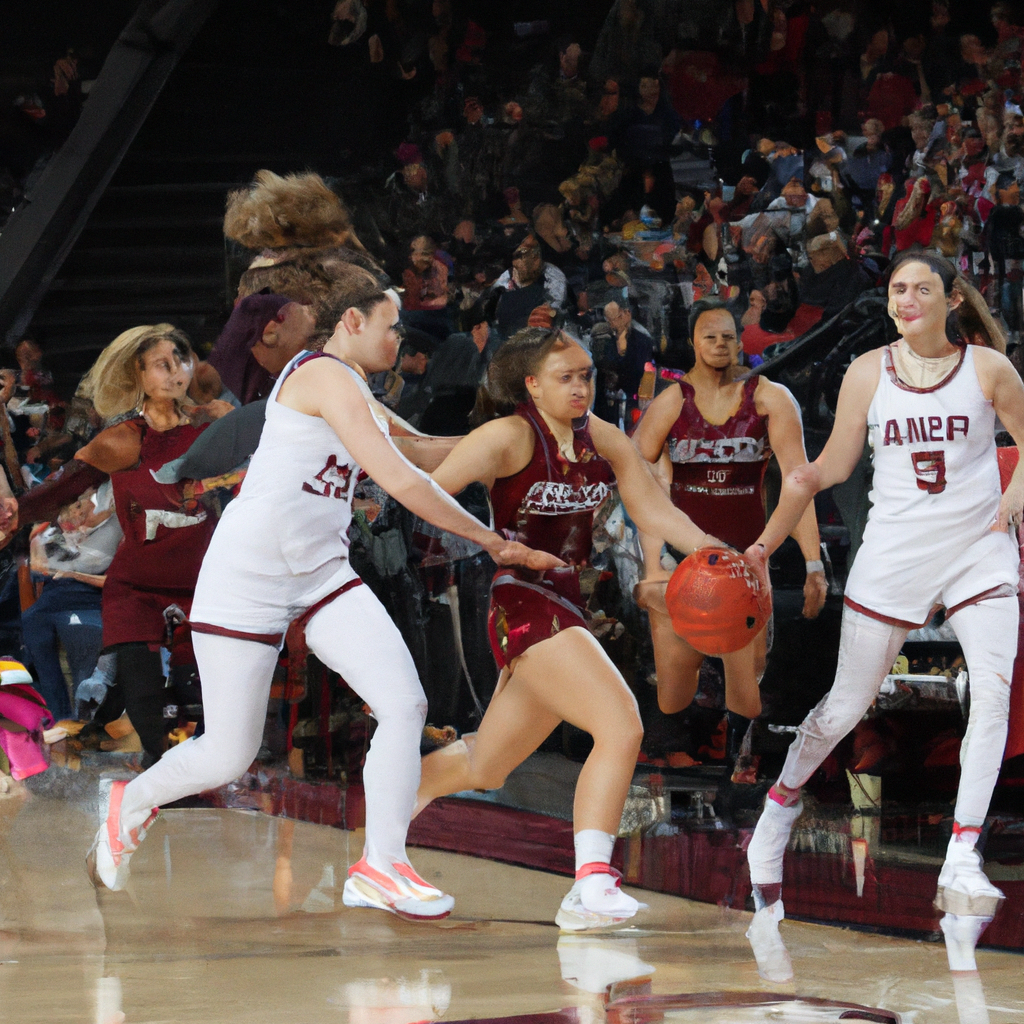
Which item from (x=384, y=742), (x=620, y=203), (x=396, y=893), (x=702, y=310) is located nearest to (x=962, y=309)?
(x=702, y=310)

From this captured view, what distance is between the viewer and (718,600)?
13.8ft

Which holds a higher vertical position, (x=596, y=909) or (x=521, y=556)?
(x=521, y=556)

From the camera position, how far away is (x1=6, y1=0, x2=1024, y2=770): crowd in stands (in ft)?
16.8

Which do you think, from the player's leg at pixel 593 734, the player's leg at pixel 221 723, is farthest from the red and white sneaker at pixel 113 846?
the player's leg at pixel 593 734

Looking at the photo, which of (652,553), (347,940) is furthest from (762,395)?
(347,940)

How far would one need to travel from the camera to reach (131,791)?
13.2ft

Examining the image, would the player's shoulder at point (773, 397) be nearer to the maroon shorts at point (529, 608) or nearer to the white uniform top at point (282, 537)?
the maroon shorts at point (529, 608)

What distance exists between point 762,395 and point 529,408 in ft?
2.89

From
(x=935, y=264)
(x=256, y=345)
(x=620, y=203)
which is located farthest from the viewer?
(x=620, y=203)

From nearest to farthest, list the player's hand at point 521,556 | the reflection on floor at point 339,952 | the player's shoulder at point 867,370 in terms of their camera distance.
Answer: the reflection on floor at point 339,952
the player's hand at point 521,556
the player's shoulder at point 867,370

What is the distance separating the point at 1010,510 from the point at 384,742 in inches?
75.6

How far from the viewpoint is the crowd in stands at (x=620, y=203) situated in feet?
16.8

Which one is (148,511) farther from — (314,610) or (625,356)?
(625,356)

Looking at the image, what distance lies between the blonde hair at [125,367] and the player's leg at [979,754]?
2748mm
